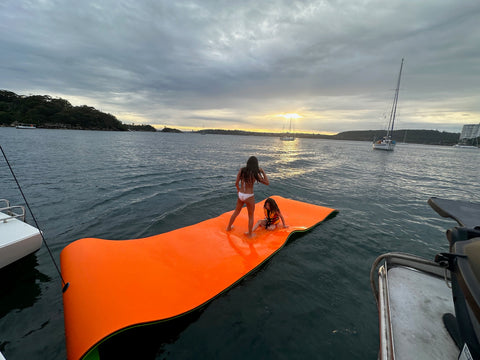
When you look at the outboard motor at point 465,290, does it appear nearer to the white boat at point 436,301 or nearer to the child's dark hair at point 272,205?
the white boat at point 436,301

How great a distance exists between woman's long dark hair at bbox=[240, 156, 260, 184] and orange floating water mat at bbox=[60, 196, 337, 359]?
74.4 inches

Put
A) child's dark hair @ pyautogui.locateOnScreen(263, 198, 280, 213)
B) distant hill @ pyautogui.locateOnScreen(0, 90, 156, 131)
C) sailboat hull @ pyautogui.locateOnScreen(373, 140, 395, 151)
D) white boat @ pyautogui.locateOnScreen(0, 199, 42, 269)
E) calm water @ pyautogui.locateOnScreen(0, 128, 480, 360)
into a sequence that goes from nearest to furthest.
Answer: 1. calm water @ pyautogui.locateOnScreen(0, 128, 480, 360)
2. white boat @ pyautogui.locateOnScreen(0, 199, 42, 269)
3. child's dark hair @ pyautogui.locateOnScreen(263, 198, 280, 213)
4. sailboat hull @ pyautogui.locateOnScreen(373, 140, 395, 151)
5. distant hill @ pyautogui.locateOnScreen(0, 90, 156, 131)

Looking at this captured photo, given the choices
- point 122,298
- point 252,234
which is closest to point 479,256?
point 122,298

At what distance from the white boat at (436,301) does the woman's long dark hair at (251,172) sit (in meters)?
3.12

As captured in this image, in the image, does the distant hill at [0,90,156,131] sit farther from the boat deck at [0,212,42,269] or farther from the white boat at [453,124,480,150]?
the white boat at [453,124,480,150]

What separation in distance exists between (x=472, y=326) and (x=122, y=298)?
422 cm

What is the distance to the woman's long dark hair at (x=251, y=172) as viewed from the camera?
496 centimetres

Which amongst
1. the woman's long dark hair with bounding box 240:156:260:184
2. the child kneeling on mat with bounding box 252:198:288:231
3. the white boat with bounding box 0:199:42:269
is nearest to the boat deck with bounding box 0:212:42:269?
the white boat with bounding box 0:199:42:269

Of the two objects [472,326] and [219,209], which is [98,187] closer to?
[219,209]

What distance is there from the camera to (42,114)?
93938mm

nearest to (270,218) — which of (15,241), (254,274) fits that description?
(254,274)

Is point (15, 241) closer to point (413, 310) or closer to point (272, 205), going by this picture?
point (272, 205)

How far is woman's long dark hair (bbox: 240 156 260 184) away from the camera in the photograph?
496cm

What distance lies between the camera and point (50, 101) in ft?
355
